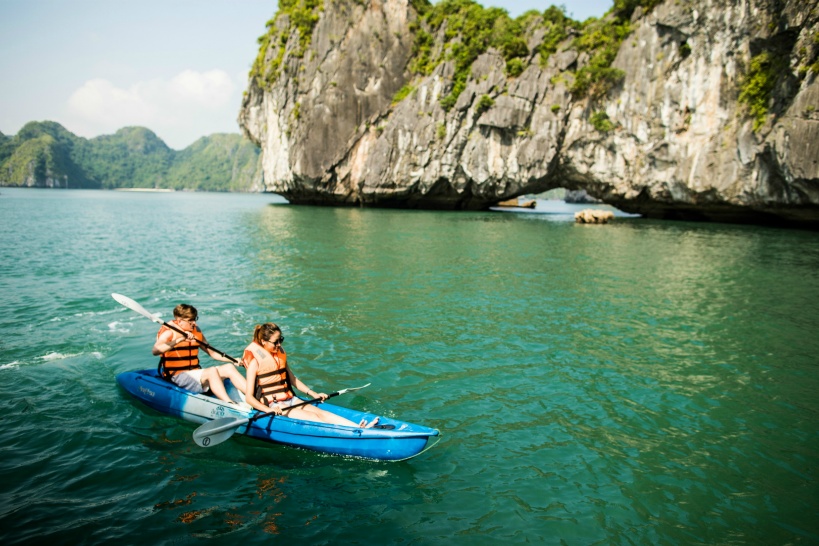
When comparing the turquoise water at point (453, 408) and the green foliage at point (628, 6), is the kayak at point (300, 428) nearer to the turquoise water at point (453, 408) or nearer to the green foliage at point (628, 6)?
the turquoise water at point (453, 408)

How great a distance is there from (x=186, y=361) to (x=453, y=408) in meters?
5.08

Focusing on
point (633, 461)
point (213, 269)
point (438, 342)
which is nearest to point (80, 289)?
point (213, 269)

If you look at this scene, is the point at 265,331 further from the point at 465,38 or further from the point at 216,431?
the point at 465,38

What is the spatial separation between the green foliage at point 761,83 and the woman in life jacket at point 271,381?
37.6 m

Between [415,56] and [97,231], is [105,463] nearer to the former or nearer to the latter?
[97,231]

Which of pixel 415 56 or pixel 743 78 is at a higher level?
pixel 415 56

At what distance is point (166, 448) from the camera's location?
7340mm

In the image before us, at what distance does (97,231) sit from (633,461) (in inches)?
1465

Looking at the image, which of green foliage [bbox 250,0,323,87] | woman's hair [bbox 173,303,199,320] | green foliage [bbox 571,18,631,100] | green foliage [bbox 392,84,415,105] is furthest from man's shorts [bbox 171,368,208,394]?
green foliage [bbox 250,0,323,87]

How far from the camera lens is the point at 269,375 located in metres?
7.67

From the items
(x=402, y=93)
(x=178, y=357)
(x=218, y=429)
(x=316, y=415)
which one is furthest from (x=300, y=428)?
(x=402, y=93)

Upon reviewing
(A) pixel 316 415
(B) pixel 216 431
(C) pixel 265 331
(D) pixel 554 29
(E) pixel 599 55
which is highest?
(D) pixel 554 29

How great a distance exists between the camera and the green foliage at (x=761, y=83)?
102 ft

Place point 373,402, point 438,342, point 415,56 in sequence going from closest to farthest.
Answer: point 373,402, point 438,342, point 415,56
